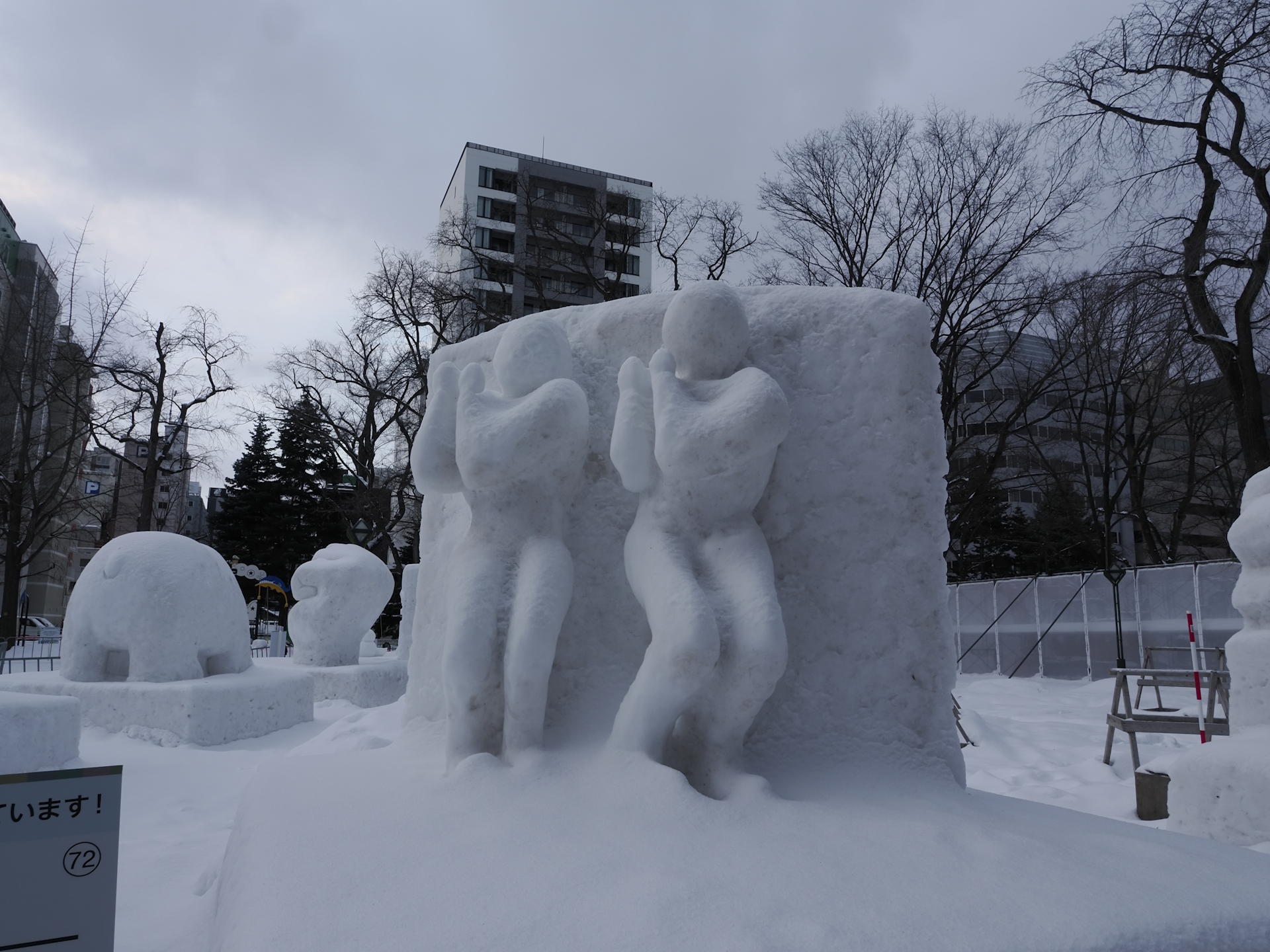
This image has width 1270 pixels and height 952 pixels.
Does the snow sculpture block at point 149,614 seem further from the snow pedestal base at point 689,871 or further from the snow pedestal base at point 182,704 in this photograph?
the snow pedestal base at point 689,871

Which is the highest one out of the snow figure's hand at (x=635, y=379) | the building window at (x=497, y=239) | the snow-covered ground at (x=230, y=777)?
the building window at (x=497, y=239)

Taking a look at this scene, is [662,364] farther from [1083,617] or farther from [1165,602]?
[1083,617]

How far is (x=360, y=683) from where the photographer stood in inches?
397

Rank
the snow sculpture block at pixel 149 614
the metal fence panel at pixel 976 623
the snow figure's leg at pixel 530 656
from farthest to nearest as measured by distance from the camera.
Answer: the metal fence panel at pixel 976 623 → the snow sculpture block at pixel 149 614 → the snow figure's leg at pixel 530 656

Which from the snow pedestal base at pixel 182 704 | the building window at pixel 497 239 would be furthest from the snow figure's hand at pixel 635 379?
the building window at pixel 497 239

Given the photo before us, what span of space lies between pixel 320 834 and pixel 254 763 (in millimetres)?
4547

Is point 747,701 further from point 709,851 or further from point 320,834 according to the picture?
point 320,834

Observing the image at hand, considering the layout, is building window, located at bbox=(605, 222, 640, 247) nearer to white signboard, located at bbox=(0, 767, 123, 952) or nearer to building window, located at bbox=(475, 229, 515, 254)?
building window, located at bbox=(475, 229, 515, 254)

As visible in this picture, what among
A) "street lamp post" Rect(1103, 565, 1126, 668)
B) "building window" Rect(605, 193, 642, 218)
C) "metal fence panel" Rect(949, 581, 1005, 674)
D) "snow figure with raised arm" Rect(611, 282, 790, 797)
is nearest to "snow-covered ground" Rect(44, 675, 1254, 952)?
"snow figure with raised arm" Rect(611, 282, 790, 797)

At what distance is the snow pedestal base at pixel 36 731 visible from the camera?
5.54m

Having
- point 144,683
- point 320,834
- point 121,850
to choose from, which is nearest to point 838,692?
point 320,834

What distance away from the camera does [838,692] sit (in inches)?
132

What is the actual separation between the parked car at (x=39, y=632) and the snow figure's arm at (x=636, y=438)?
58.2 ft

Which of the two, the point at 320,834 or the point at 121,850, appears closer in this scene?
the point at 320,834
